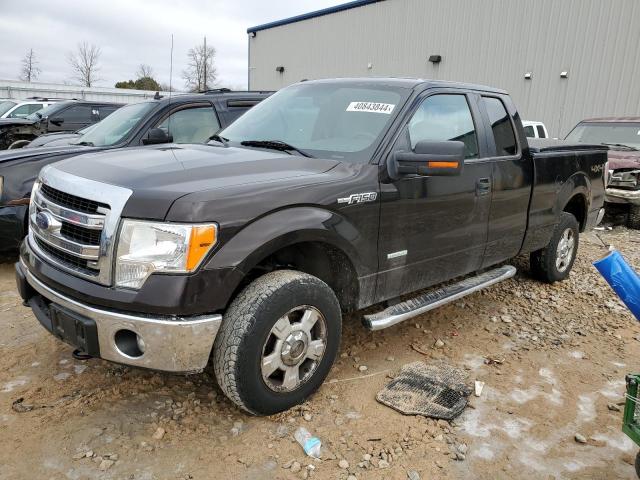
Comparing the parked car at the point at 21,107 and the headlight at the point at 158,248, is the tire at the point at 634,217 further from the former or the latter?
the parked car at the point at 21,107

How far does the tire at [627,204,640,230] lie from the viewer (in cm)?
862

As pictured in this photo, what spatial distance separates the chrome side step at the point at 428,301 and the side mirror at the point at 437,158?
91cm

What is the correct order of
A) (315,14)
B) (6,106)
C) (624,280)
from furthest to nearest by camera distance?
(315,14) < (6,106) < (624,280)

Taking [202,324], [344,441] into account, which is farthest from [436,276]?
[202,324]

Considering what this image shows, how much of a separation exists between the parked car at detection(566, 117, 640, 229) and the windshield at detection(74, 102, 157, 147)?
23.9 feet

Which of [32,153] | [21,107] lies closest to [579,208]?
[32,153]

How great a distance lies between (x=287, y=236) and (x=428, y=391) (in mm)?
1396

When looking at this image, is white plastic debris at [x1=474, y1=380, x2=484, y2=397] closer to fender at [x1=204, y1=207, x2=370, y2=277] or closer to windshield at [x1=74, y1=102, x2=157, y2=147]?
fender at [x1=204, y1=207, x2=370, y2=277]

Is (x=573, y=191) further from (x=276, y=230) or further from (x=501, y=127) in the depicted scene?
(x=276, y=230)

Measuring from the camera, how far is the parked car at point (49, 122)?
10.9 m

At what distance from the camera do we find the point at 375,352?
3.79 m

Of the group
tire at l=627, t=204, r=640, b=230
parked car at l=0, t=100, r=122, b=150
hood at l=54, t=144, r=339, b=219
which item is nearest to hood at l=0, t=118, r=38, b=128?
parked car at l=0, t=100, r=122, b=150

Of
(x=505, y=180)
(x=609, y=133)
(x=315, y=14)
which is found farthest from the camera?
(x=315, y=14)

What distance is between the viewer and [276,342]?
2.74 m
